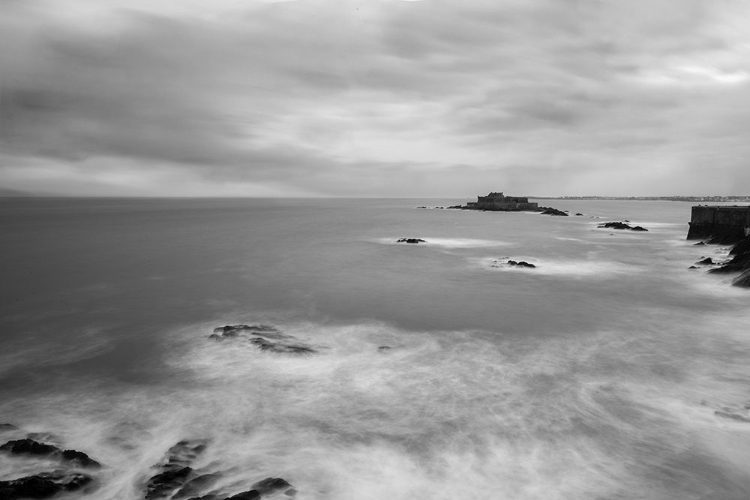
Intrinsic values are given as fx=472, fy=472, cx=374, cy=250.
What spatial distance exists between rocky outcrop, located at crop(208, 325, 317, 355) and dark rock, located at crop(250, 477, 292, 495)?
590 centimetres

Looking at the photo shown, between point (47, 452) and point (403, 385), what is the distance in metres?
6.48

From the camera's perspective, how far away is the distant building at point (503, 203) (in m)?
122

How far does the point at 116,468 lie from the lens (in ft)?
23.1

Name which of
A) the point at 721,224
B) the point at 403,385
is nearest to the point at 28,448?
the point at 403,385

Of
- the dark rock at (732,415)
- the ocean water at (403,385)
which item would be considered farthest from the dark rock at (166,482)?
the dark rock at (732,415)

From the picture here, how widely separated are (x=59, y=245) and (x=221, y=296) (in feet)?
99.0

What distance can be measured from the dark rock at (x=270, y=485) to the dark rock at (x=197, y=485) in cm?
62

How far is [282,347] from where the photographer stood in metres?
12.9

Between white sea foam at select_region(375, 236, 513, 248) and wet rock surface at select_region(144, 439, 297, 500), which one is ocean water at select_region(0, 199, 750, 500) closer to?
wet rock surface at select_region(144, 439, 297, 500)

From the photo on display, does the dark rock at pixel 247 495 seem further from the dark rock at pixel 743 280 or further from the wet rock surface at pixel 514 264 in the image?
the wet rock surface at pixel 514 264

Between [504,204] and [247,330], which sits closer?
[247,330]

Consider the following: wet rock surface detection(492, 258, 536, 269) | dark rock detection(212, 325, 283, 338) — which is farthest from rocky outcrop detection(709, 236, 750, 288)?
dark rock detection(212, 325, 283, 338)

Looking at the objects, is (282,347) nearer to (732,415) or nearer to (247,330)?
(247,330)

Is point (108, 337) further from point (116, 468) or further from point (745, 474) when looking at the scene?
point (745, 474)
